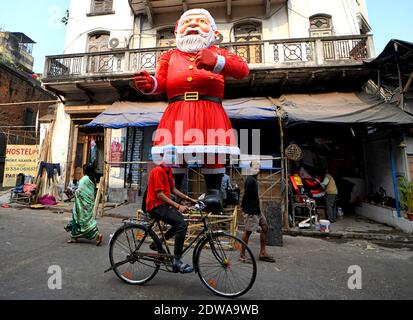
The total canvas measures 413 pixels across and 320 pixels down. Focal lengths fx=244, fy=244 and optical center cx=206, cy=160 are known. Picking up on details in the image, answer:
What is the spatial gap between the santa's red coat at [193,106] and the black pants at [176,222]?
2.81 feet

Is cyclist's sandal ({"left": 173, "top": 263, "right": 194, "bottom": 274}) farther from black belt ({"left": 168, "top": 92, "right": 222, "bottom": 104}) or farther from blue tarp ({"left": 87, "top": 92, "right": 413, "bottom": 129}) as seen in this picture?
blue tarp ({"left": 87, "top": 92, "right": 413, "bottom": 129})

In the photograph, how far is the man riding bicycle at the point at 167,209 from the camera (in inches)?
114

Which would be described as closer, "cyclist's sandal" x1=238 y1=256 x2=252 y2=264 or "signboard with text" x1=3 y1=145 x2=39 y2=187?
"cyclist's sandal" x1=238 y1=256 x2=252 y2=264

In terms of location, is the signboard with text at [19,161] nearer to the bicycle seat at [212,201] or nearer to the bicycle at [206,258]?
the bicycle at [206,258]

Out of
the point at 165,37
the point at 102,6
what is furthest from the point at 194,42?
the point at 102,6

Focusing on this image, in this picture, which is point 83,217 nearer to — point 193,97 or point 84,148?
point 193,97

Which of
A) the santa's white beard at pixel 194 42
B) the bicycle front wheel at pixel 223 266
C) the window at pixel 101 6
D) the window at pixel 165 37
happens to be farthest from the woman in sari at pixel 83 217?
the window at pixel 101 6

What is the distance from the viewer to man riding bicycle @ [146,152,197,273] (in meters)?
2.90

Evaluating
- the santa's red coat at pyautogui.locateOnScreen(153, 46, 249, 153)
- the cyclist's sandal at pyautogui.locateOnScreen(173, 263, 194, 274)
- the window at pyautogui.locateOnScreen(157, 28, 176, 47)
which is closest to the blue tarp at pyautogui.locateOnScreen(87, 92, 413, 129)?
the window at pyautogui.locateOnScreen(157, 28, 176, 47)

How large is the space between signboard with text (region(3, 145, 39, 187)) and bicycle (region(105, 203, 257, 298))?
31.4 feet

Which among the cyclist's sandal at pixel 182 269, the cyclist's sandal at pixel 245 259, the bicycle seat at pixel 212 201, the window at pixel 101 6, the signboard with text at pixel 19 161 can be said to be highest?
the window at pixel 101 6

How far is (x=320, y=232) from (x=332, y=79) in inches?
222

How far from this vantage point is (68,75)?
989cm

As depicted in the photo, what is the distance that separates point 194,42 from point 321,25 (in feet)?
29.7
